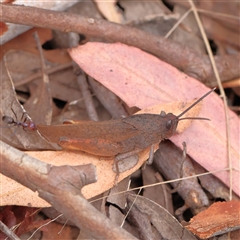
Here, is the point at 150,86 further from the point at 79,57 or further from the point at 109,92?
the point at 79,57

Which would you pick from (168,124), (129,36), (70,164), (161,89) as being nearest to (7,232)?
(70,164)

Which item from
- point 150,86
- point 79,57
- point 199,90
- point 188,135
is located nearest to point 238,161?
point 188,135

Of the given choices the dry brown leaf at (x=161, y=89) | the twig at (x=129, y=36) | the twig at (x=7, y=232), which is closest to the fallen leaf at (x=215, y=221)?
the dry brown leaf at (x=161, y=89)

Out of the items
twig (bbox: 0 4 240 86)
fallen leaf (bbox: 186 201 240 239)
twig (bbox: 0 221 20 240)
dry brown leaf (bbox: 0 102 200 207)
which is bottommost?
fallen leaf (bbox: 186 201 240 239)

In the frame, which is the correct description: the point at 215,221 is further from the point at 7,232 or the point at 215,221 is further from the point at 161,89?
the point at 7,232

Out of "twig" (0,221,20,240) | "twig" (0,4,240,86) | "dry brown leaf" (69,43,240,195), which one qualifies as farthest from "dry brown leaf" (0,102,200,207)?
"twig" (0,4,240,86)

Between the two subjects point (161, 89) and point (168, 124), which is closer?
point (168, 124)

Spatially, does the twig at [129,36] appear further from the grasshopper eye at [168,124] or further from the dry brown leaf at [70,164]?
the dry brown leaf at [70,164]

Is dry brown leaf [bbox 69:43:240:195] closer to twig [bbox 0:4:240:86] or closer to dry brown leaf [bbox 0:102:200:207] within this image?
twig [bbox 0:4:240:86]

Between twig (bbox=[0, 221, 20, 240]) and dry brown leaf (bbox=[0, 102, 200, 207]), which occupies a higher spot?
dry brown leaf (bbox=[0, 102, 200, 207])
